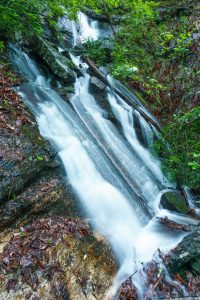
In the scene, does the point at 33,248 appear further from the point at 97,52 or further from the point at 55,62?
the point at 97,52

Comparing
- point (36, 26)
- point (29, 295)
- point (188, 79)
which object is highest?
point (36, 26)

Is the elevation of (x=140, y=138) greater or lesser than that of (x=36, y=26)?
lesser

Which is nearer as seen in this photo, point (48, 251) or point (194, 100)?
point (48, 251)

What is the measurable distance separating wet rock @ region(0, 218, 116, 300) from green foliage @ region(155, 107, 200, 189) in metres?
3.16

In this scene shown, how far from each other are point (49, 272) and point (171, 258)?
2.02m

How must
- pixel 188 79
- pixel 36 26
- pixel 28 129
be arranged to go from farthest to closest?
pixel 188 79, pixel 36 26, pixel 28 129

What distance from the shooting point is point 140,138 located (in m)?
7.37

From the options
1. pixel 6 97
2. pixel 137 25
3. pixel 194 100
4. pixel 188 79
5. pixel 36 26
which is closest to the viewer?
pixel 6 97

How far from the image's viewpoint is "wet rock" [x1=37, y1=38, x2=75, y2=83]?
300 inches

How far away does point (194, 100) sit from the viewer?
8133 mm

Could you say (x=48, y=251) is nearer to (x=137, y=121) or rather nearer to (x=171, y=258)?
(x=171, y=258)

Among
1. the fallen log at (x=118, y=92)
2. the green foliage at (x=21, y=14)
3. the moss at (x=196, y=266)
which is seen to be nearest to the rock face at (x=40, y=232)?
the moss at (x=196, y=266)

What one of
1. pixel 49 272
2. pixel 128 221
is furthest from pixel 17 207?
pixel 128 221

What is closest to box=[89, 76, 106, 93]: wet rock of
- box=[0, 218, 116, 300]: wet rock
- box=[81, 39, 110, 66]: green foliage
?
box=[81, 39, 110, 66]: green foliage
